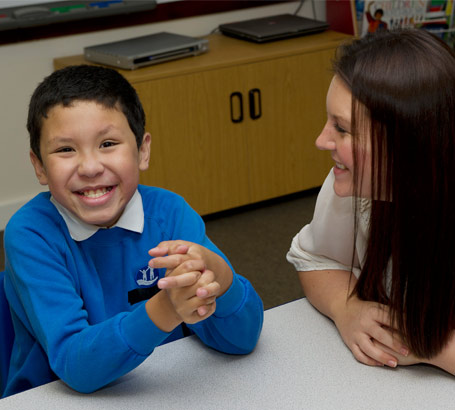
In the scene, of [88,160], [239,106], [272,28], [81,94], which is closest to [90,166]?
[88,160]

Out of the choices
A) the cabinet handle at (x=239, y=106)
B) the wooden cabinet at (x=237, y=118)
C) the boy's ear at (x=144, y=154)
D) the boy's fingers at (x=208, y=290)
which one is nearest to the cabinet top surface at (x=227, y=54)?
the wooden cabinet at (x=237, y=118)

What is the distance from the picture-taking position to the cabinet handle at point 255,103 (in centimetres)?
310

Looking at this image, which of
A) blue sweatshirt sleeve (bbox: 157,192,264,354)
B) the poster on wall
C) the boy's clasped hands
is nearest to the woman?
blue sweatshirt sleeve (bbox: 157,192,264,354)

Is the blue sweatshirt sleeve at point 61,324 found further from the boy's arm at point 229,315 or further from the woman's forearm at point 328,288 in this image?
the woman's forearm at point 328,288

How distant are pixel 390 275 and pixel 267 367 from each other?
24 cm

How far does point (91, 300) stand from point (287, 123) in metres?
2.18

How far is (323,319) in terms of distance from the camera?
3.89ft

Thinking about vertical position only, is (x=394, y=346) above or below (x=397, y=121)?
below

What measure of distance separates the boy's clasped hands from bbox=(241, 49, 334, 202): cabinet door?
2143 mm

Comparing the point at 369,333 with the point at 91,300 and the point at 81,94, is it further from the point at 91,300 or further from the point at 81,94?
the point at 81,94

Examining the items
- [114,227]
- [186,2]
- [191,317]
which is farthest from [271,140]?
[191,317]

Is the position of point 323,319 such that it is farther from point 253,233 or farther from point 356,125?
point 253,233

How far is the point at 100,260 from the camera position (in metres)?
1.22

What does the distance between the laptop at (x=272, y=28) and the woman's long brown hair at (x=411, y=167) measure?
218 centimetres
